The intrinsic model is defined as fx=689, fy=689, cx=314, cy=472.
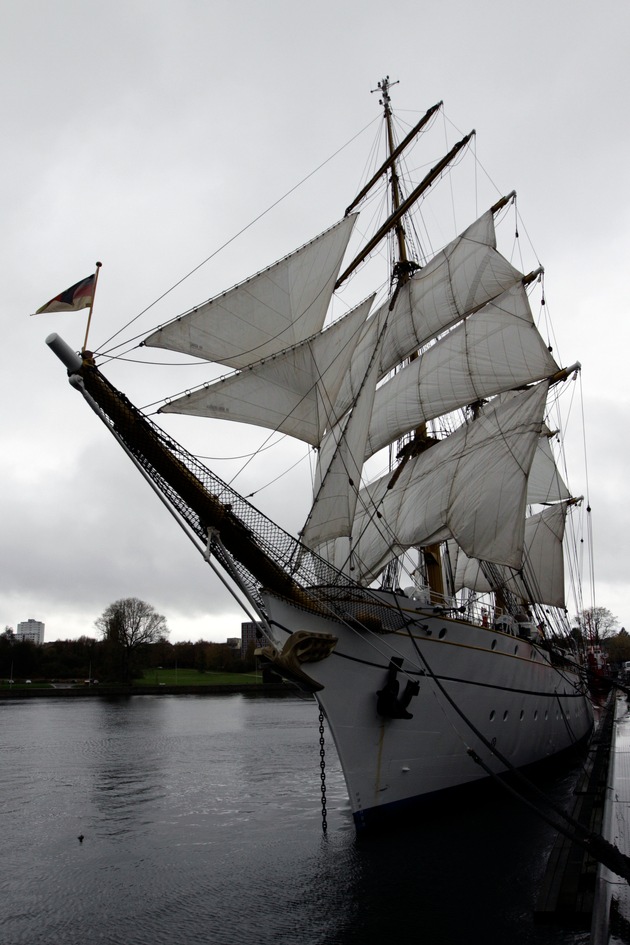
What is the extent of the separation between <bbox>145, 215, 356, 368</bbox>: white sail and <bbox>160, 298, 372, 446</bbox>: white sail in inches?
15.2

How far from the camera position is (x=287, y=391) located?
15.6 metres

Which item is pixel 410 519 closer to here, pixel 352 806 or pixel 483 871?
pixel 352 806

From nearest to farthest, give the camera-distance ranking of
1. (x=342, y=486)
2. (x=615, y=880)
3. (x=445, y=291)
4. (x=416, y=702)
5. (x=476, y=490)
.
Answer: (x=615, y=880) → (x=416, y=702) → (x=342, y=486) → (x=476, y=490) → (x=445, y=291)

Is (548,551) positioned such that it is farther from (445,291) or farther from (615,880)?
(615,880)

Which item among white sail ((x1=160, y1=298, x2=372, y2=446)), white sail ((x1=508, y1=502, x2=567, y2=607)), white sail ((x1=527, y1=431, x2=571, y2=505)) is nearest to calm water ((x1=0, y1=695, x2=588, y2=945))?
white sail ((x1=160, y1=298, x2=372, y2=446))

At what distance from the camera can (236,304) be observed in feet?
47.5

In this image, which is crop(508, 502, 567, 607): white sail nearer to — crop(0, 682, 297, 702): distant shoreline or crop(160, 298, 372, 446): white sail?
crop(160, 298, 372, 446): white sail

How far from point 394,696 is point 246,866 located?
3682 millimetres

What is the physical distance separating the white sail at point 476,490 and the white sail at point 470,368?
0.81 meters

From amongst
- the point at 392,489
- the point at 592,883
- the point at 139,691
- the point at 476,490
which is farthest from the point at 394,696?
the point at 139,691

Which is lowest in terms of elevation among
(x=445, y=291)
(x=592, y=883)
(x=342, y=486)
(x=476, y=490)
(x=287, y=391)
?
(x=592, y=883)

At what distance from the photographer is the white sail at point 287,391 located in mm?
13844

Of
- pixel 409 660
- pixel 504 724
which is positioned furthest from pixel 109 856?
pixel 504 724

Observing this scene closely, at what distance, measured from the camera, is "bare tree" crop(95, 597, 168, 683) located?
75.6 m
